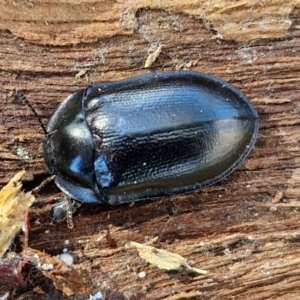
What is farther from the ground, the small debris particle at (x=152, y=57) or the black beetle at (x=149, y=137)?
the small debris particle at (x=152, y=57)

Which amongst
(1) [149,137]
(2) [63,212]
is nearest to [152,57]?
(1) [149,137]

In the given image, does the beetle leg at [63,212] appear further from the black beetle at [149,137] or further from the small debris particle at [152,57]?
the small debris particle at [152,57]

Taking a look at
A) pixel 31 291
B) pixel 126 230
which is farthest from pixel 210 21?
pixel 31 291

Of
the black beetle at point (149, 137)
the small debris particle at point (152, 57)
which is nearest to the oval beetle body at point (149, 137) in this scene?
the black beetle at point (149, 137)

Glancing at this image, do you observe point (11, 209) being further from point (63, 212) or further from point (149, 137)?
point (149, 137)

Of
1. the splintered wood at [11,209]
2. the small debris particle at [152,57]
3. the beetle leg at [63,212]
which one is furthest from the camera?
the small debris particle at [152,57]

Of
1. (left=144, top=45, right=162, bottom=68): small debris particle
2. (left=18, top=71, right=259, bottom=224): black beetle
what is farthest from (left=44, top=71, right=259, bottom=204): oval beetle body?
(left=144, top=45, right=162, bottom=68): small debris particle

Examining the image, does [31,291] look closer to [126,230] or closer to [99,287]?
[99,287]
